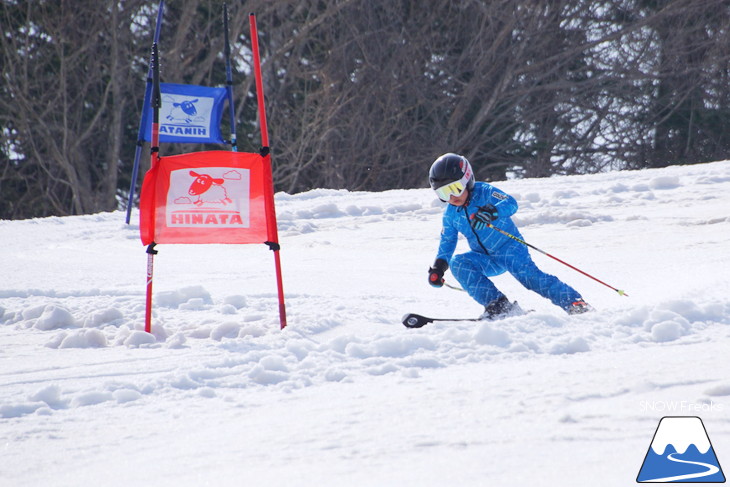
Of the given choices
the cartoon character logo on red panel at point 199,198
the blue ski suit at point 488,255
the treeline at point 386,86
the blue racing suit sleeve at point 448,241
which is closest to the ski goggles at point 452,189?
the blue ski suit at point 488,255

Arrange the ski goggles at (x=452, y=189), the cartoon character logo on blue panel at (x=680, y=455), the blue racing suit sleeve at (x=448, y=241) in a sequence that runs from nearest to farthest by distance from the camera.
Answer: the cartoon character logo on blue panel at (x=680, y=455) < the ski goggles at (x=452, y=189) < the blue racing suit sleeve at (x=448, y=241)

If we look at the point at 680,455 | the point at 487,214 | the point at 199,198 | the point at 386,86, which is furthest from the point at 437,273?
the point at 386,86

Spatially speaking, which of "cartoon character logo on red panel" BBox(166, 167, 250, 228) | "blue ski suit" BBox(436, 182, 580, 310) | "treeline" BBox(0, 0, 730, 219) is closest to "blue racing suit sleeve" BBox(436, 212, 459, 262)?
"blue ski suit" BBox(436, 182, 580, 310)

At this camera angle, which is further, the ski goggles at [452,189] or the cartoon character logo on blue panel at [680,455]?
the ski goggles at [452,189]

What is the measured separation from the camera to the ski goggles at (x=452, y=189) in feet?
16.7

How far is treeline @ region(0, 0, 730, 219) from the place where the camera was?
1869 centimetres

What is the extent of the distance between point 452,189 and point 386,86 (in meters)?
14.8

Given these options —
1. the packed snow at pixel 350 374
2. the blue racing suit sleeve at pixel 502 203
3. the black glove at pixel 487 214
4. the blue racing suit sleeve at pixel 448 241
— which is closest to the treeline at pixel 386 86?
the packed snow at pixel 350 374

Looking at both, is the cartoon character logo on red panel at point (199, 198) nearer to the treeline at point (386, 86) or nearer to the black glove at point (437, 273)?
the black glove at point (437, 273)

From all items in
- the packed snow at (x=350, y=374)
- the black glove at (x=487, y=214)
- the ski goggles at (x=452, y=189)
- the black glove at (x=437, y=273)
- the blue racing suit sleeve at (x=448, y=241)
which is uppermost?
the ski goggles at (x=452, y=189)

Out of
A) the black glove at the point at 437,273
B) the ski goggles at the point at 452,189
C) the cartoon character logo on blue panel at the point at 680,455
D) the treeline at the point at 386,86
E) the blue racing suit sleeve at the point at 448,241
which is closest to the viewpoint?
the cartoon character logo on blue panel at the point at 680,455

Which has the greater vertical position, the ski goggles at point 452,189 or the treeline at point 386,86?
the treeline at point 386,86

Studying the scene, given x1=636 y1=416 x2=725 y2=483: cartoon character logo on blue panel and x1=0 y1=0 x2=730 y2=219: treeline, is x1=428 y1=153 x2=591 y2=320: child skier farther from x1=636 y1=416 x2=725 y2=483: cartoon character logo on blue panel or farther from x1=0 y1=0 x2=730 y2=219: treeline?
x1=0 y1=0 x2=730 y2=219: treeline

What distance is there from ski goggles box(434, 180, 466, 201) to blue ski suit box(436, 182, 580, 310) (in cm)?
16
